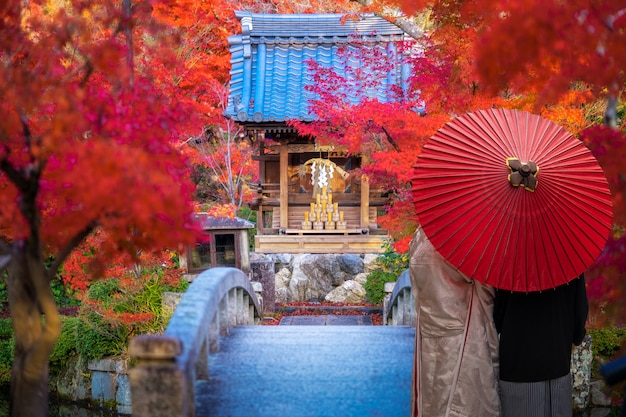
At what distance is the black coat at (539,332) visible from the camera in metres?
3.34

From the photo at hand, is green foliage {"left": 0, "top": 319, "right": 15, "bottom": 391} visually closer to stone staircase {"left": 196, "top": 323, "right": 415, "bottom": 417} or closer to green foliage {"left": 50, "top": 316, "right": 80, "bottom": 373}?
green foliage {"left": 50, "top": 316, "right": 80, "bottom": 373}

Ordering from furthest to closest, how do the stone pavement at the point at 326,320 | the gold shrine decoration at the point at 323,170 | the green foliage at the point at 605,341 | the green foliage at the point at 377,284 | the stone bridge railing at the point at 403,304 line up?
the gold shrine decoration at the point at 323,170, the green foliage at the point at 377,284, the stone pavement at the point at 326,320, the green foliage at the point at 605,341, the stone bridge railing at the point at 403,304

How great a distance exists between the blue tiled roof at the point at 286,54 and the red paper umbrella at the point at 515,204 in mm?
9626

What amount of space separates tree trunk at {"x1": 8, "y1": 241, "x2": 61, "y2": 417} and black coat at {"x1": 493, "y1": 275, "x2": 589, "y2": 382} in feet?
Answer: 7.83

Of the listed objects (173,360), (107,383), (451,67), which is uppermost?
(451,67)

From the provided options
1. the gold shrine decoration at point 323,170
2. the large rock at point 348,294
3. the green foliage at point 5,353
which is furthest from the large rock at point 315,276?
the green foliage at point 5,353

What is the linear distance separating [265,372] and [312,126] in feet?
26.9

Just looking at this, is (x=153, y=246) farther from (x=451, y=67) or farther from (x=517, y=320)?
(x=451, y=67)

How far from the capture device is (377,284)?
1268 centimetres

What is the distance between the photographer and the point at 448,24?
6.93m

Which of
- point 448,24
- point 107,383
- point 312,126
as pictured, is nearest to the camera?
point 448,24

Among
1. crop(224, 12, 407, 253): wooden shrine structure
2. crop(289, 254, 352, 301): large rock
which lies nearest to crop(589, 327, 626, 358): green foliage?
crop(224, 12, 407, 253): wooden shrine structure

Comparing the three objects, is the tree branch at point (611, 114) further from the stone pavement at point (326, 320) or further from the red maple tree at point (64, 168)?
the stone pavement at point (326, 320)

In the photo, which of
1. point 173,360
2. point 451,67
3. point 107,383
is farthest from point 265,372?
point 107,383
